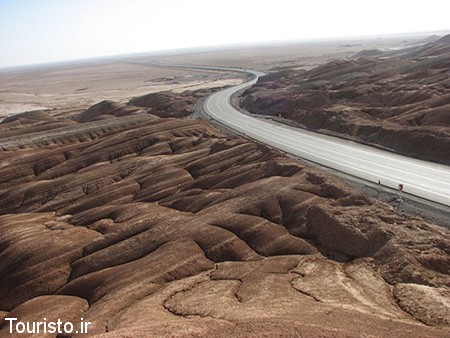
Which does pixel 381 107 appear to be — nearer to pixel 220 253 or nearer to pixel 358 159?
pixel 358 159

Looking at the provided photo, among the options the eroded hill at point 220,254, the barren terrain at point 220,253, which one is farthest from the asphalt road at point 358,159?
the eroded hill at point 220,254

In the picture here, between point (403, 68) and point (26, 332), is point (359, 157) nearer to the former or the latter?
point (26, 332)

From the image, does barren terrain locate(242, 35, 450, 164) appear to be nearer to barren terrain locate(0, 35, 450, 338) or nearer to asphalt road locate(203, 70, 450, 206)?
asphalt road locate(203, 70, 450, 206)

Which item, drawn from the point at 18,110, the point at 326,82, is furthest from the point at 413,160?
the point at 18,110

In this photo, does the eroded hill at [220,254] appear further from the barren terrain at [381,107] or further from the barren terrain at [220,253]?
the barren terrain at [381,107]

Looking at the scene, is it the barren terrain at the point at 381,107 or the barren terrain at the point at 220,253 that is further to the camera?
the barren terrain at the point at 381,107

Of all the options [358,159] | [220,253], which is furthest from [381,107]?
[220,253]
